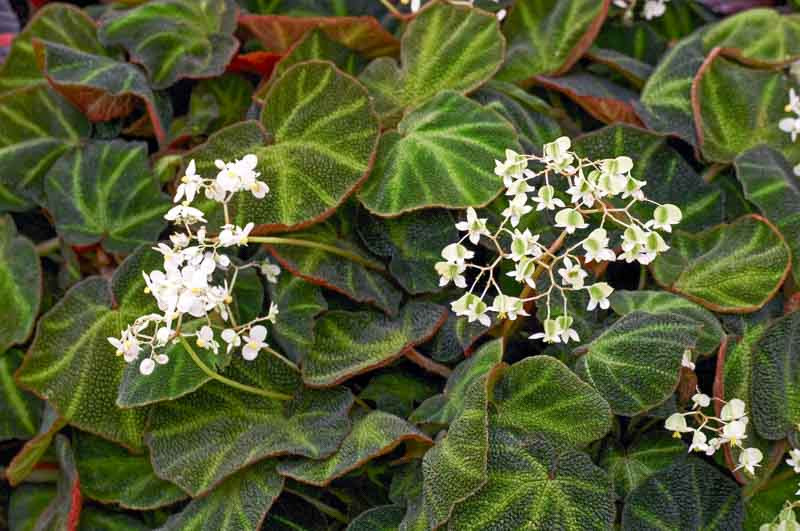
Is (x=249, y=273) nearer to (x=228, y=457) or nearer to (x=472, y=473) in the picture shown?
(x=228, y=457)

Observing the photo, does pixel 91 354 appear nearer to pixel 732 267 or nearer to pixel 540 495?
pixel 540 495

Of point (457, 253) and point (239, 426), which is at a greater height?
point (457, 253)

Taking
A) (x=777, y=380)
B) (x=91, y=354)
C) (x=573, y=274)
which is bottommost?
(x=91, y=354)

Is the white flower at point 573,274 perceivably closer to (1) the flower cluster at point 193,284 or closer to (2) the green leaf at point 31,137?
(1) the flower cluster at point 193,284

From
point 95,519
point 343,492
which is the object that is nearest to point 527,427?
point 343,492

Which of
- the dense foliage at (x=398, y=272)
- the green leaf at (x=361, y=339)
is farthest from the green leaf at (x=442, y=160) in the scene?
the green leaf at (x=361, y=339)

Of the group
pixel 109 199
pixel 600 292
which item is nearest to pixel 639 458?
pixel 600 292

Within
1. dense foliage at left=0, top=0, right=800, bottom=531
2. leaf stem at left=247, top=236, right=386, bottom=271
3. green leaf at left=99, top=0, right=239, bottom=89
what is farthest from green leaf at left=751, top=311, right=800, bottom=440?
green leaf at left=99, top=0, right=239, bottom=89
